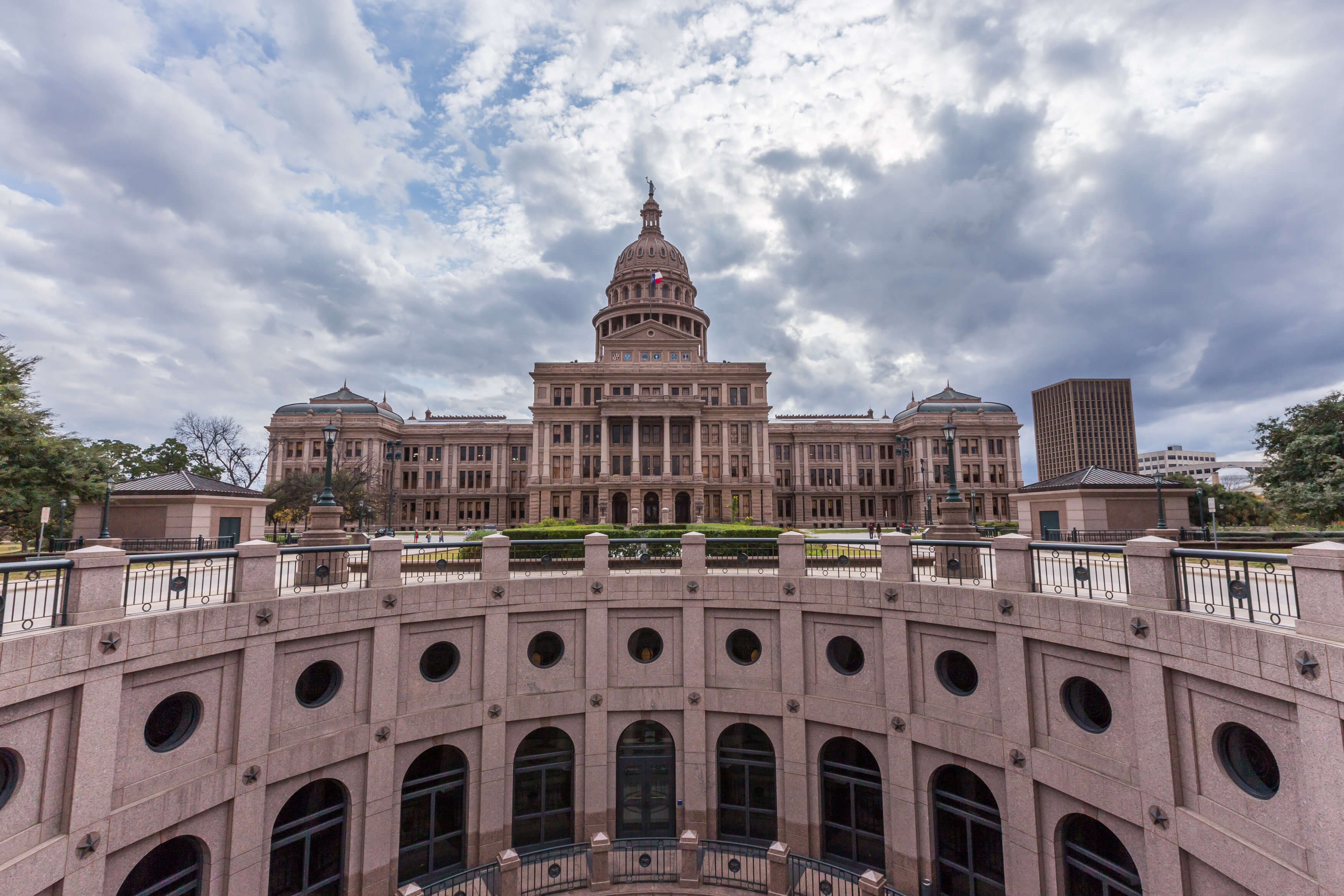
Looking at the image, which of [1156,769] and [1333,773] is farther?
[1156,769]

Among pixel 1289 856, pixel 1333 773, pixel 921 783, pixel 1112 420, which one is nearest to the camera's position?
pixel 1333 773

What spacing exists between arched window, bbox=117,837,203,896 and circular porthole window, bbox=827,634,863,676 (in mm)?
14083

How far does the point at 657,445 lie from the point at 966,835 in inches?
2122

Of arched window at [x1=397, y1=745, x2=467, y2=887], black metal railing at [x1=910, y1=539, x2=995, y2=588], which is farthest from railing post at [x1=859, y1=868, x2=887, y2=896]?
arched window at [x1=397, y1=745, x2=467, y2=887]

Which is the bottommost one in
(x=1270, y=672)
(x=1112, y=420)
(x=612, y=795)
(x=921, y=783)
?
(x=612, y=795)

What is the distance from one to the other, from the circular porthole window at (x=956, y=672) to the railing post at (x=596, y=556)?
28.1 ft

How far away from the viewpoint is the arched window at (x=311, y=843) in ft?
39.7

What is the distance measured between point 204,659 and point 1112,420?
745 feet

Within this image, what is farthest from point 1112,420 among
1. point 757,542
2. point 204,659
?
point 204,659

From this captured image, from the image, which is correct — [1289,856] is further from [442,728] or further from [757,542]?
[442,728]

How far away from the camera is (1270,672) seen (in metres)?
8.13

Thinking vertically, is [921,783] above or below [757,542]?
below

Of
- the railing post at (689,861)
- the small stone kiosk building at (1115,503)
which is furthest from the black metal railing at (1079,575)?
the small stone kiosk building at (1115,503)

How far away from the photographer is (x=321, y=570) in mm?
13500
